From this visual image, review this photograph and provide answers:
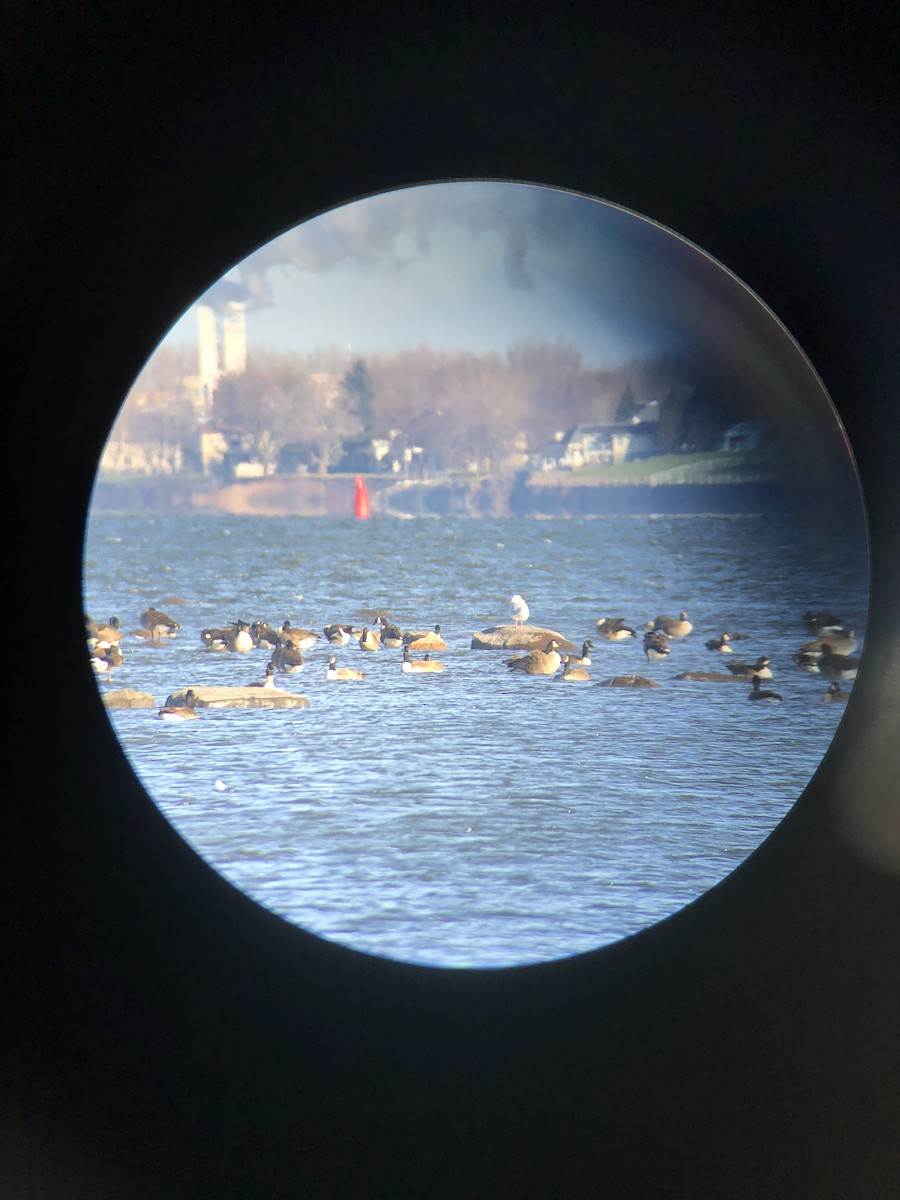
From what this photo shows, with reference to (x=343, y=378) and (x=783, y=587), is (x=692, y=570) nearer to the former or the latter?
(x=783, y=587)

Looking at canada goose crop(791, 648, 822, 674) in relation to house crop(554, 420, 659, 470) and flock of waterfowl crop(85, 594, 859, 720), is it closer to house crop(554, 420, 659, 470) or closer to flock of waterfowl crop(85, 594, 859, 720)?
flock of waterfowl crop(85, 594, 859, 720)

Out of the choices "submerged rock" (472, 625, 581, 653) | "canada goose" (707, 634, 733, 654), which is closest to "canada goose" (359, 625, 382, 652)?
"submerged rock" (472, 625, 581, 653)

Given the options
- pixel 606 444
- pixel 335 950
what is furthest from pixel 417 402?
pixel 335 950

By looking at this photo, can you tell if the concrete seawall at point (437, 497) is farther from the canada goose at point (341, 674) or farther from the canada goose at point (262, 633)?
the canada goose at point (341, 674)

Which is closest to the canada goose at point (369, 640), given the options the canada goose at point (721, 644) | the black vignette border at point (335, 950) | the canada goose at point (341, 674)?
the canada goose at point (341, 674)

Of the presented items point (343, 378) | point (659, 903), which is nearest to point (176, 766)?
point (659, 903)

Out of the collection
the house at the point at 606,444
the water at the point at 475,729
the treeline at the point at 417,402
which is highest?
the treeline at the point at 417,402

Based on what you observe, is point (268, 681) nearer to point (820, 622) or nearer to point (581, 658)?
point (581, 658)
